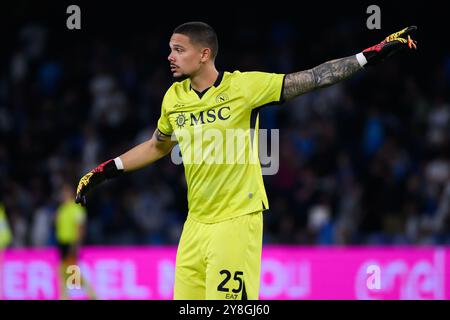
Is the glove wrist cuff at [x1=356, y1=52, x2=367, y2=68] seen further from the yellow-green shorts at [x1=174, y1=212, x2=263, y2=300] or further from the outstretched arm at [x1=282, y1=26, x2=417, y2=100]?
the yellow-green shorts at [x1=174, y1=212, x2=263, y2=300]

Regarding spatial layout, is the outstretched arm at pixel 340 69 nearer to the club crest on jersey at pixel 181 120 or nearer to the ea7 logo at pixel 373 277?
the club crest on jersey at pixel 181 120

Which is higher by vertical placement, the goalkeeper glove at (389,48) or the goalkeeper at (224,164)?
the goalkeeper glove at (389,48)

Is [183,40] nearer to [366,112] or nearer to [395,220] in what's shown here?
[395,220]

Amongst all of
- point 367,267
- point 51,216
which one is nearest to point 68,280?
point 51,216

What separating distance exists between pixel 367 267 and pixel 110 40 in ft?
22.8

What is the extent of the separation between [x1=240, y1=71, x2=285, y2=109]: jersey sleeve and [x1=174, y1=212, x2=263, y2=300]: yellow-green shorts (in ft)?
2.32

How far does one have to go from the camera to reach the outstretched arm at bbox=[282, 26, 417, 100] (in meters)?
6.32

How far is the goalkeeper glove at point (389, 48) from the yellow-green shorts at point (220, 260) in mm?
1173

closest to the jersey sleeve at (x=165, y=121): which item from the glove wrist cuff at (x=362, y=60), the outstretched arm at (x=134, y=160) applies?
the outstretched arm at (x=134, y=160)

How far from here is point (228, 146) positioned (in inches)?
254

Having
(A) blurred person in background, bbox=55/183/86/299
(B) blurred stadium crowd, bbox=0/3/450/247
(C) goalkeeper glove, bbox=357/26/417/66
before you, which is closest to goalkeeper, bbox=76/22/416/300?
(C) goalkeeper glove, bbox=357/26/417/66

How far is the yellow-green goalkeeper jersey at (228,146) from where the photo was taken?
21.1 feet

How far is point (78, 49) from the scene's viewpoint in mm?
17688

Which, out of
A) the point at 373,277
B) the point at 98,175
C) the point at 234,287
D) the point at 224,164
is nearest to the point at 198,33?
the point at 224,164
